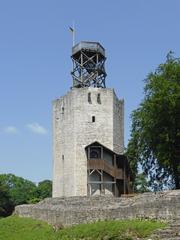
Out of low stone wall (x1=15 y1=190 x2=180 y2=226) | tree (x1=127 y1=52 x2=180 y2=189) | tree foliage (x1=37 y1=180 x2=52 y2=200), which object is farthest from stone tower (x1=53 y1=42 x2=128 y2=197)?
tree foliage (x1=37 y1=180 x2=52 y2=200)

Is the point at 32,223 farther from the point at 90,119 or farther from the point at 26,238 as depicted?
the point at 90,119

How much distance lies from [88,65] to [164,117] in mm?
13489

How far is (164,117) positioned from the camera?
40.7 meters

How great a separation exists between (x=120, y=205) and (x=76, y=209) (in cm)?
380

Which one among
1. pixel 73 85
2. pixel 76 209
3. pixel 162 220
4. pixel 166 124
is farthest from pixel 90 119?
pixel 162 220

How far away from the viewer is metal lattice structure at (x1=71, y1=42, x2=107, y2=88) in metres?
51.1

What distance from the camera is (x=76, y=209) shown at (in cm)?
3272

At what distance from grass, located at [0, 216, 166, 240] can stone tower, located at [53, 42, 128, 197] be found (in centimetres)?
1053

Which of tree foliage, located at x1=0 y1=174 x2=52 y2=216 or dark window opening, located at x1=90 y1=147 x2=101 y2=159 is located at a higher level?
tree foliage, located at x1=0 y1=174 x2=52 y2=216

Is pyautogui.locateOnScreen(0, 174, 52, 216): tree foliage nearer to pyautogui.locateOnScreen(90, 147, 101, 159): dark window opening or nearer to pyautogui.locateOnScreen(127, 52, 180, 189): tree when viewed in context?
pyautogui.locateOnScreen(90, 147, 101, 159): dark window opening

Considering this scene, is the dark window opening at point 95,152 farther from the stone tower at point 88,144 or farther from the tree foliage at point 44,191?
the tree foliage at point 44,191

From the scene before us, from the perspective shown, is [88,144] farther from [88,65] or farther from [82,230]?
[82,230]

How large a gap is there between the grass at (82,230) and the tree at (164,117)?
11.4m

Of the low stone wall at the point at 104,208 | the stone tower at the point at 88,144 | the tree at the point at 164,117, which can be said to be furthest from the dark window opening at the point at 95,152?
the low stone wall at the point at 104,208
